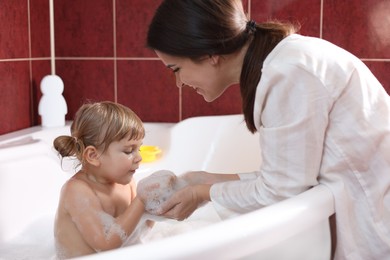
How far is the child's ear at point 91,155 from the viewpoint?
1442 millimetres

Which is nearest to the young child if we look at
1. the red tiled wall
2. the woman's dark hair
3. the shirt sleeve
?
the woman's dark hair

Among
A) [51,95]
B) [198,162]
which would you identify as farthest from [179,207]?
[51,95]

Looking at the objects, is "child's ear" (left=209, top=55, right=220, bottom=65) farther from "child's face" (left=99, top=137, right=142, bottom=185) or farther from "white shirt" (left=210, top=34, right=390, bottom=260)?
"child's face" (left=99, top=137, right=142, bottom=185)

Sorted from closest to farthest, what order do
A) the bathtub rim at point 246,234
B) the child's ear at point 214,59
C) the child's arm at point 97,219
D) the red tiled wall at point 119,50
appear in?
the bathtub rim at point 246,234, the child's ear at point 214,59, the child's arm at point 97,219, the red tiled wall at point 119,50

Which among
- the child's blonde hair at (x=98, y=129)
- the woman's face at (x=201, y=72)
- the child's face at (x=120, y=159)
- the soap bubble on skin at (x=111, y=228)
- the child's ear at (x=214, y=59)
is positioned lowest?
the soap bubble on skin at (x=111, y=228)

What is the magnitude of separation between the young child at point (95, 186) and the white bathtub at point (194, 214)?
0.44 ft

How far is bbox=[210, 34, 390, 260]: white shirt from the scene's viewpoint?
1.17 meters

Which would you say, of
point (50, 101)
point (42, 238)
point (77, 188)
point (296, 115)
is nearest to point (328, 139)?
point (296, 115)

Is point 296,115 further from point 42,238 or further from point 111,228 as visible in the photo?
point 42,238

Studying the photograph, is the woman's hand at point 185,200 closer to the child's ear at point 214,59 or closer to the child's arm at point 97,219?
the child's arm at point 97,219

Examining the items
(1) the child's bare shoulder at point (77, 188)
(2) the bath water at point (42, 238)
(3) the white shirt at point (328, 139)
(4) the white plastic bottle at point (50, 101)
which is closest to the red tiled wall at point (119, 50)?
(4) the white plastic bottle at point (50, 101)

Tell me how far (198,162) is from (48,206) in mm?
556

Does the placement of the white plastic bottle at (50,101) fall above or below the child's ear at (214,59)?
below

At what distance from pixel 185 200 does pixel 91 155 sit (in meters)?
0.29
